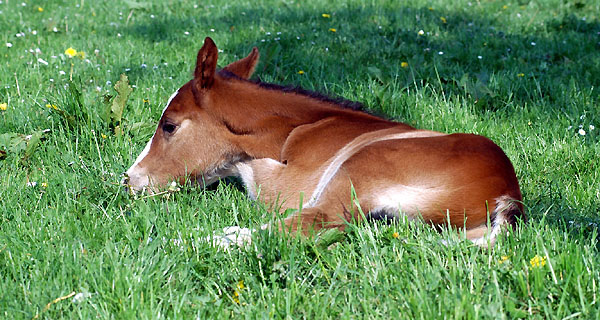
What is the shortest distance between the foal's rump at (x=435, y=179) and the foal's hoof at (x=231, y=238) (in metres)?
0.50

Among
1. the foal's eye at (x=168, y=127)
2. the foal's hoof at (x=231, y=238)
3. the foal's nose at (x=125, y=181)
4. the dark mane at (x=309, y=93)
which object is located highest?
the dark mane at (x=309, y=93)

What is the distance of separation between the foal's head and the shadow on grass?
162 cm

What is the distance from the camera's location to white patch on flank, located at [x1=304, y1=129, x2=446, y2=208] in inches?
121

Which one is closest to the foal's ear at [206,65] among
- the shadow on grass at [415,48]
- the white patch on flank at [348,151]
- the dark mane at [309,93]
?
the dark mane at [309,93]

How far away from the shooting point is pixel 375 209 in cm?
282

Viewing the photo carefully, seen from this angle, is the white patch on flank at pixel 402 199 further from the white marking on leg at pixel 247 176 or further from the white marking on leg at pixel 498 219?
the white marking on leg at pixel 247 176

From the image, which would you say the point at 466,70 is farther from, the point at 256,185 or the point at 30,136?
the point at 30,136

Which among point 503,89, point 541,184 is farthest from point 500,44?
point 541,184

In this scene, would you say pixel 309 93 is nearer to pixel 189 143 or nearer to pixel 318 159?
pixel 318 159

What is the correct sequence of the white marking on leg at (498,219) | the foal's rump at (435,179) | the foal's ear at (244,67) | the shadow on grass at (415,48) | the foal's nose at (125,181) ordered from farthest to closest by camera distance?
the shadow on grass at (415,48)
the foal's ear at (244,67)
the foal's nose at (125,181)
the foal's rump at (435,179)
the white marking on leg at (498,219)

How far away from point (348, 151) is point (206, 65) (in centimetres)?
88

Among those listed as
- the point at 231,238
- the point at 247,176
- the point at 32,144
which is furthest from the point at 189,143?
the point at 32,144

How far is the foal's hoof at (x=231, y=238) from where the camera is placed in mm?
2680

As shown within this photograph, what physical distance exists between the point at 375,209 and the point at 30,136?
7.70ft
